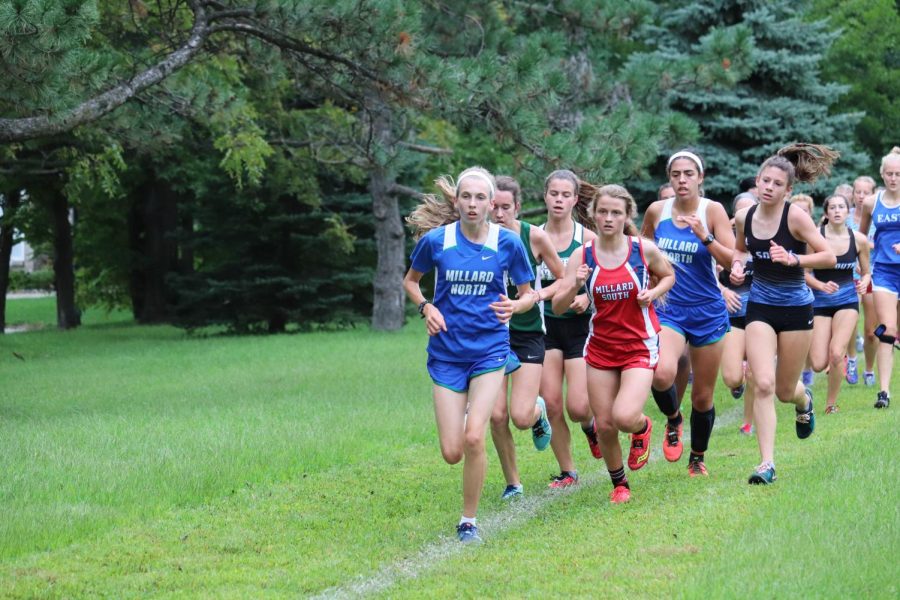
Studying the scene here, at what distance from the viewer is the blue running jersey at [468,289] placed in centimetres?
776

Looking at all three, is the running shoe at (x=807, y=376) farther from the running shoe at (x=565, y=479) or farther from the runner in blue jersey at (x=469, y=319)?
the runner in blue jersey at (x=469, y=319)

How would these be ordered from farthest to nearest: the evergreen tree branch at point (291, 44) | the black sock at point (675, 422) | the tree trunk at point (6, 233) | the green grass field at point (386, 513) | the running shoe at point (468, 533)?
the tree trunk at point (6, 233) → the evergreen tree branch at point (291, 44) → the black sock at point (675, 422) → the running shoe at point (468, 533) → the green grass field at point (386, 513)

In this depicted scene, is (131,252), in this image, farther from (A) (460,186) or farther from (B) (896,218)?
(A) (460,186)

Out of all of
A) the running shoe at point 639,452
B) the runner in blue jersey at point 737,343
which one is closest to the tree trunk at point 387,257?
the runner in blue jersey at point 737,343

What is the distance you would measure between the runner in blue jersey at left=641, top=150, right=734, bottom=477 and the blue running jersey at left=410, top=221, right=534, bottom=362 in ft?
6.12

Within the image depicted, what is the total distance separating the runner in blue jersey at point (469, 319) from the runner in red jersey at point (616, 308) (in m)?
0.77

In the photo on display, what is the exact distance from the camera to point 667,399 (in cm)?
948

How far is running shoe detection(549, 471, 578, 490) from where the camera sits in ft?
31.0

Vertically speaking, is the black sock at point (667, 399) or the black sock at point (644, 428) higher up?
the black sock at point (667, 399)

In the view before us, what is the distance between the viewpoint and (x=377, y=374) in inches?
748

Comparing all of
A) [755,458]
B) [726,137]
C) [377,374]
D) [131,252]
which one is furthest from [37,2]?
[131,252]

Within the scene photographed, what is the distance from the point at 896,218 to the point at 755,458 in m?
4.94

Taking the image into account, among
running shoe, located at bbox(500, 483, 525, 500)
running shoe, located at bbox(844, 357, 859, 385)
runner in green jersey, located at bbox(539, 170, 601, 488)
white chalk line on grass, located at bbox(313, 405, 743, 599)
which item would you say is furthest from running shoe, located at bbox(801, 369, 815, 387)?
running shoe, located at bbox(500, 483, 525, 500)

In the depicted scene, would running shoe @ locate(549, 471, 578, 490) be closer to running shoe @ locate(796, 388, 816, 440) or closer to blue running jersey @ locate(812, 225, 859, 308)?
running shoe @ locate(796, 388, 816, 440)
